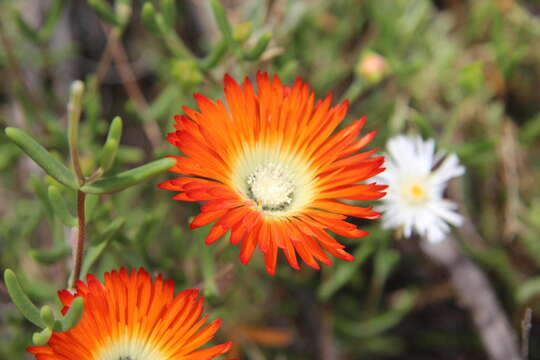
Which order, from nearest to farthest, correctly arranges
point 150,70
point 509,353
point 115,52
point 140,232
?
point 140,232, point 509,353, point 115,52, point 150,70

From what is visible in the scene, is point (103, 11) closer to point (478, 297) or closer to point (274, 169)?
point (274, 169)

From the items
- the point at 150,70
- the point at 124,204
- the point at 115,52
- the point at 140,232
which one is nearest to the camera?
the point at 140,232

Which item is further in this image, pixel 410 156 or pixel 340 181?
pixel 410 156

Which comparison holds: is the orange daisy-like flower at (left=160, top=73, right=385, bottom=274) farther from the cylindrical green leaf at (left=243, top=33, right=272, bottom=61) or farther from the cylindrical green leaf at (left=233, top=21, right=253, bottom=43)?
the cylindrical green leaf at (left=233, top=21, right=253, bottom=43)

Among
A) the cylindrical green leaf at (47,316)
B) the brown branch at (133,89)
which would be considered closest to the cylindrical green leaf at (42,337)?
the cylindrical green leaf at (47,316)

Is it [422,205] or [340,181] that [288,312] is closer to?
[422,205]

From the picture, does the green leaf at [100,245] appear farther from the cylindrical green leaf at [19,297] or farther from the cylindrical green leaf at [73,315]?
the cylindrical green leaf at [73,315]

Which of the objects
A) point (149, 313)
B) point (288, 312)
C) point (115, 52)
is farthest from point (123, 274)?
point (115, 52)
